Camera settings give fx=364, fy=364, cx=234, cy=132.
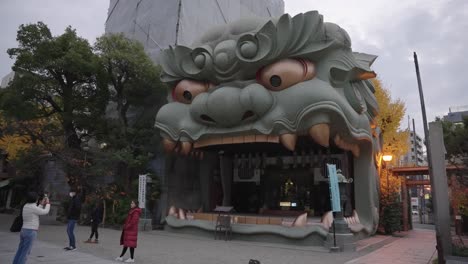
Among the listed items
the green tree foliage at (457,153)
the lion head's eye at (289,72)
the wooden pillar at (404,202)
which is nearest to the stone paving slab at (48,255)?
the lion head's eye at (289,72)

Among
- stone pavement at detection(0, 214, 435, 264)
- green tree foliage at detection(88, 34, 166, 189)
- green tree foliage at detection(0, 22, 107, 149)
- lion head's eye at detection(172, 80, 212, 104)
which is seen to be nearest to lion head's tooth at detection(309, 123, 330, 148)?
stone pavement at detection(0, 214, 435, 264)

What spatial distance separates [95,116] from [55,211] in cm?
892

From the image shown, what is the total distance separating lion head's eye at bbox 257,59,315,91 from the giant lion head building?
1.7 inches

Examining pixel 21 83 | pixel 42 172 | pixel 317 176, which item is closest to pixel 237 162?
pixel 317 176

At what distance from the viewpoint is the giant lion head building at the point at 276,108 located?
601 inches

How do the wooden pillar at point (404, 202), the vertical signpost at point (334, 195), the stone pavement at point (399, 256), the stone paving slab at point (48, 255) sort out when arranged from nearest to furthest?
the stone paving slab at point (48, 255) < the stone pavement at point (399, 256) < the vertical signpost at point (334, 195) < the wooden pillar at point (404, 202)

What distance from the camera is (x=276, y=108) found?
1573cm

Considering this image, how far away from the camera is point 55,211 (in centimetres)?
2588

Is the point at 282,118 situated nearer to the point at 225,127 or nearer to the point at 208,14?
the point at 225,127

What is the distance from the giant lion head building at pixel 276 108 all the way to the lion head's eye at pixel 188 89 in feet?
0.17

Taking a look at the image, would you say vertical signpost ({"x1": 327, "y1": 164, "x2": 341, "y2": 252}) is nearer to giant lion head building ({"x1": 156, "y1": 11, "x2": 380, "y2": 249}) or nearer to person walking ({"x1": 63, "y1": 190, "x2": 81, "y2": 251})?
giant lion head building ({"x1": 156, "y1": 11, "x2": 380, "y2": 249})

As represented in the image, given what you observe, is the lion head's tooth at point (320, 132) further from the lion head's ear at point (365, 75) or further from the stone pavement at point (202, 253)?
the stone pavement at point (202, 253)

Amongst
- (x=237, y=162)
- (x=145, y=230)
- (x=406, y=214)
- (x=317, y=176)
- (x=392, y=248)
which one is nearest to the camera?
(x=392, y=248)

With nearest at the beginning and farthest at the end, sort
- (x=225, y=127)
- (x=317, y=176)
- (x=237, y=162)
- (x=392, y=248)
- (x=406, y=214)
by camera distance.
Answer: (x=392, y=248) < (x=225, y=127) < (x=317, y=176) < (x=237, y=162) < (x=406, y=214)
